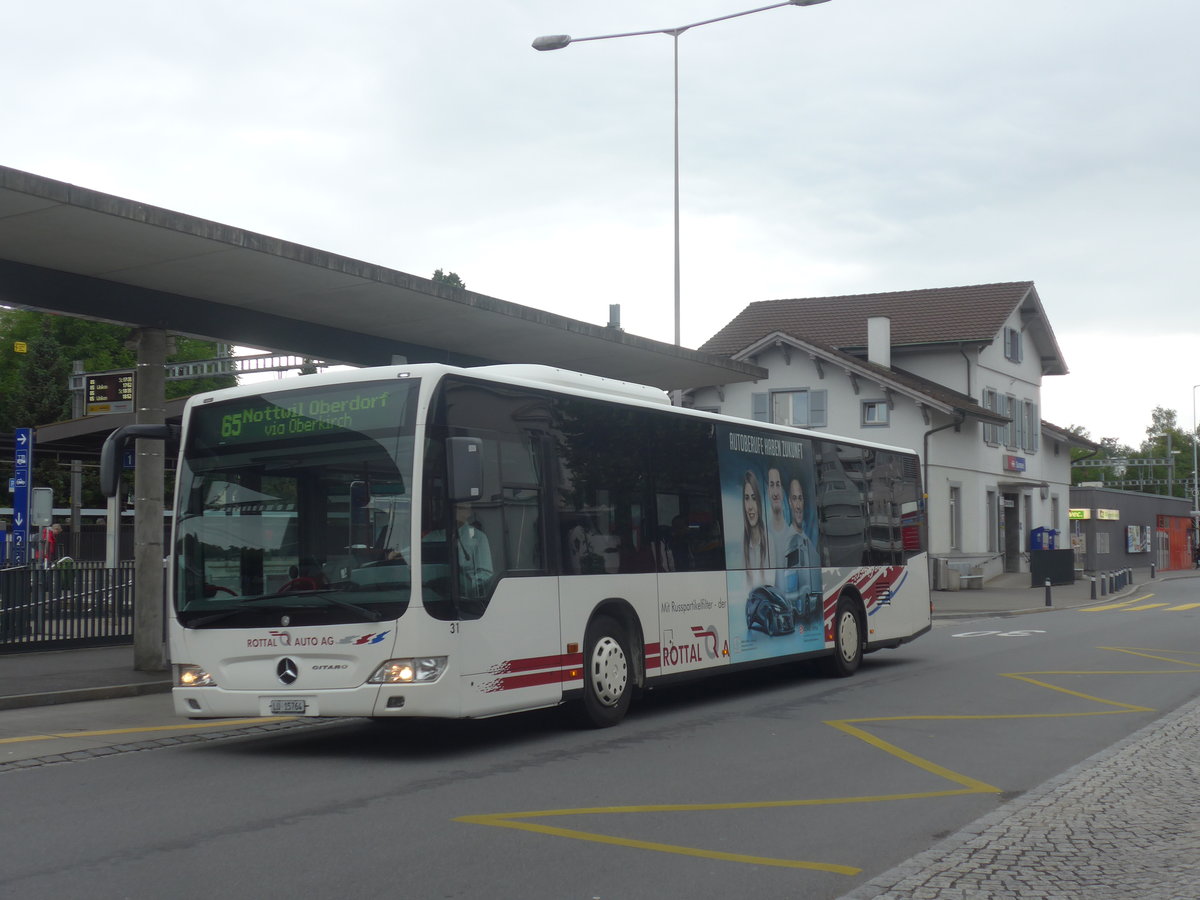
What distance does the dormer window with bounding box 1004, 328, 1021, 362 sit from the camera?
51250 mm

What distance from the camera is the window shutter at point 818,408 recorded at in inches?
1828

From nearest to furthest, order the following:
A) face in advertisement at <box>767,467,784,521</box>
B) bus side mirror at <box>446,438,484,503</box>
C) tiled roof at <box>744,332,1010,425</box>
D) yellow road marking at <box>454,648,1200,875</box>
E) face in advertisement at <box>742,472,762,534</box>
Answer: yellow road marking at <box>454,648,1200,875</box>
bus side mirror at <box>446,438,484,503</box>
face in advertisement at <box>742,472,762,534</box>
face in advertisement at <box>767,467,784,521</box>
tiled roof at <box>744,332,1010,425</box>

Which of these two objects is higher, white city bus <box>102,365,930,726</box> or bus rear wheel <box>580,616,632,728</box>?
white city bus <box>102,365,930,726</box>

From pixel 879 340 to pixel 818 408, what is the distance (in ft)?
13.4

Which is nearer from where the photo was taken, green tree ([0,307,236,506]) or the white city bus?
the white city bus

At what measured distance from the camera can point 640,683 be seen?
39.3 ft

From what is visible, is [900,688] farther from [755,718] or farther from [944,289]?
[944,289]

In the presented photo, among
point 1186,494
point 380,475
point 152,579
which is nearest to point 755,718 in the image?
point 380,475

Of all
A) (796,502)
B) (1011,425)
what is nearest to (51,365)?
(1011,425)

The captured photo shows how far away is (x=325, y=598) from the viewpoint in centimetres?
984

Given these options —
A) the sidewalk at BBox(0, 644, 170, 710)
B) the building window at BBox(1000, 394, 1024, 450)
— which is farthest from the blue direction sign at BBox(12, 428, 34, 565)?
the building window at BBox(1000, 394, 1024, 450)

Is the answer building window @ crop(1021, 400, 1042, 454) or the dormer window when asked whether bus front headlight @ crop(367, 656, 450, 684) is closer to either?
the dormer window

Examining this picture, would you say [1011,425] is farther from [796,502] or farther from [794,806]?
[794,806]

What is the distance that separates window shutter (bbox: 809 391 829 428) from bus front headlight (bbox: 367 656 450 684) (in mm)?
37722
